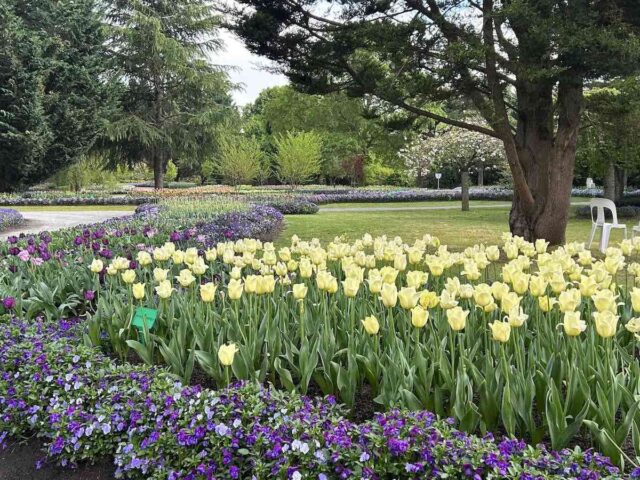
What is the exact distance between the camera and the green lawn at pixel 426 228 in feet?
38.2

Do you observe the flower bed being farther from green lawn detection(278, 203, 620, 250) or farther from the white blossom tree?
the white blossom tree

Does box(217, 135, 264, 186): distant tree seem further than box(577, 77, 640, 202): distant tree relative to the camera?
Yes

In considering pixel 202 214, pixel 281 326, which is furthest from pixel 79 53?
pixel 281 326

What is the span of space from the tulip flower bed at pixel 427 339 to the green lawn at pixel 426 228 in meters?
6.94

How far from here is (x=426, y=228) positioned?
13.8 metres

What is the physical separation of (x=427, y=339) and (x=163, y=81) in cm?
2857

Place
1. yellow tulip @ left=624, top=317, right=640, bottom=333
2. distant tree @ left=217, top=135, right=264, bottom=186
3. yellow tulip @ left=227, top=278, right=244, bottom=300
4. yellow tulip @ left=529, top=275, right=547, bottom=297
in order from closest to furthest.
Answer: yellow tulip @ left=624, top=317, right=640, bottom=333
yellow tulip @ left=529, top=275, right=547, bottom=297
yellow tulip @ left=227, top=278, right=244, bottom=300
distant tree @ left=217, top=135, right=264, bottom=186

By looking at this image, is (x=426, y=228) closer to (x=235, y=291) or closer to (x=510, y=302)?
(x=235, y=291)

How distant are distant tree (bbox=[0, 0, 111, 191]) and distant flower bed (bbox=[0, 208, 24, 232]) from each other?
1584 mm

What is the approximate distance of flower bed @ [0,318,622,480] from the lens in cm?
177

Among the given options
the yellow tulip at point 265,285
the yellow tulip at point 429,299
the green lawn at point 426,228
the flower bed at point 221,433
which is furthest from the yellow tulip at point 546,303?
the green lawn at point 426,228

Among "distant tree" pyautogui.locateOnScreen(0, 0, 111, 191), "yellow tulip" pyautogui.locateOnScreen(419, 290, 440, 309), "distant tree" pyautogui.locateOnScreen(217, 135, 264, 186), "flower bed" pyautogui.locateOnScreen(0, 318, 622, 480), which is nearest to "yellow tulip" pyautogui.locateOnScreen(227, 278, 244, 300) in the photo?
"flower bed" pyautogui.locateOnScreen(0, 318, 622, 480)

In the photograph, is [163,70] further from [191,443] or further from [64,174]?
[191,443]

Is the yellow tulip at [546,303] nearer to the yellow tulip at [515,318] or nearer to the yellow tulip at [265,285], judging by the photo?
the yellow tulip at [515,318]
